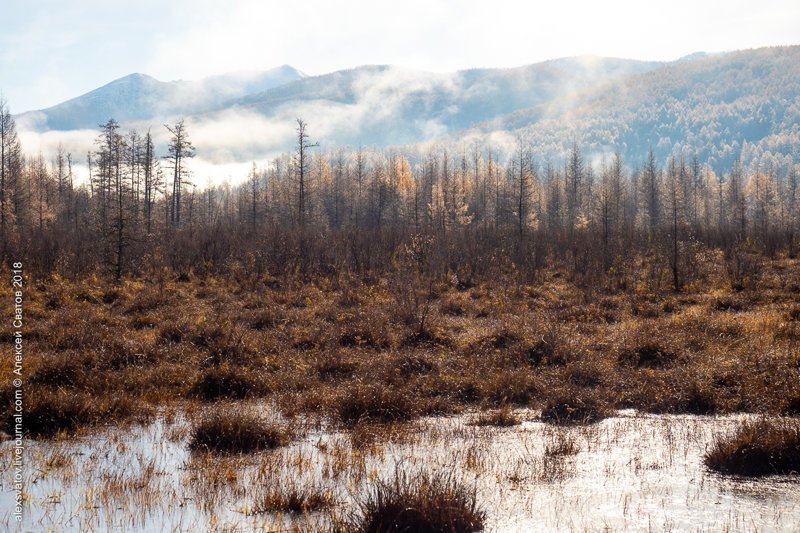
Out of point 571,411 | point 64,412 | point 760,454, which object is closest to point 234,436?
point 64,412

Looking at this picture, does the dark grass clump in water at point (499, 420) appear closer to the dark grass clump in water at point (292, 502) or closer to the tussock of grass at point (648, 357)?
the dark grass clump in water at point (292, 502)

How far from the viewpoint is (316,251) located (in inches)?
803

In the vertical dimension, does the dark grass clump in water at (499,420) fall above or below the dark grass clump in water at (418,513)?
below

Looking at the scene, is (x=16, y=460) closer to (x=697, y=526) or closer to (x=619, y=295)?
(x=697, y=526)

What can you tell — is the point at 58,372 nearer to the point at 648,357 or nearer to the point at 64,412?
the point at 64,412

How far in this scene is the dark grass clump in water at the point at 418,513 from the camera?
3.96 m

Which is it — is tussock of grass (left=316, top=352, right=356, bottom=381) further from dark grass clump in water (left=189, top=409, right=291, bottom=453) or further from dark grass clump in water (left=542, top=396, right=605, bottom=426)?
dark grass clump in water (left=542, top=396, right=605, bottom=426)

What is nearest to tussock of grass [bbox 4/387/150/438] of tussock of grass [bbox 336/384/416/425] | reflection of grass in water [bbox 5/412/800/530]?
reflection of grass in water [bbox 5/412/800/530]

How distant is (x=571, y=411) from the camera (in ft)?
23.0

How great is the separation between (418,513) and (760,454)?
10.7 ft

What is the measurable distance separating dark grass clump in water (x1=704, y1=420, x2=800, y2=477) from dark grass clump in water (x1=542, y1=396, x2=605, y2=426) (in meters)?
1.68

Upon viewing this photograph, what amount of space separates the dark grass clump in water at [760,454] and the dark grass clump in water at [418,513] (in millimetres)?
2515

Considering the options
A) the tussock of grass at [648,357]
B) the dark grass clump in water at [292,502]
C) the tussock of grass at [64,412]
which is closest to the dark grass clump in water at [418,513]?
the dark grass clump in water at [292,502]

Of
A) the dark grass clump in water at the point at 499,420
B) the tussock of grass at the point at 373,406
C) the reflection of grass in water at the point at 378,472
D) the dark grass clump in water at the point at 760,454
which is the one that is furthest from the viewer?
the tussock of grass at the point at 373,406
